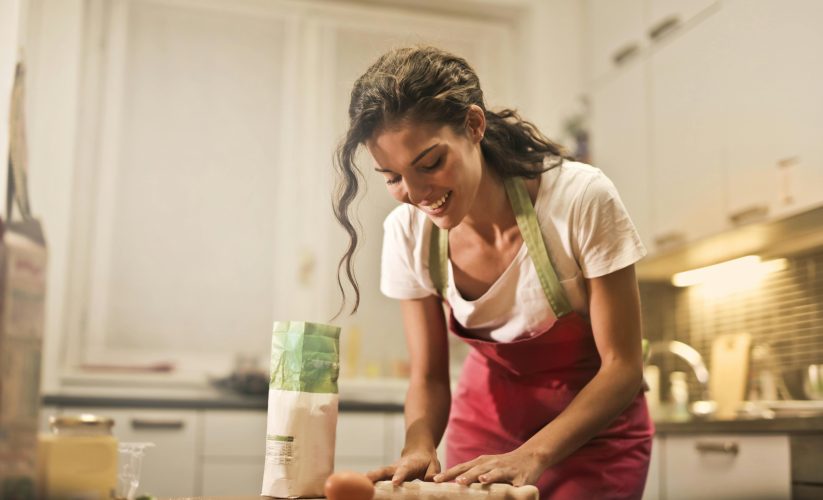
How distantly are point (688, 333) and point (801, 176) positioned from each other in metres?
1.05

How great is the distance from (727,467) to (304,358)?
1.51m

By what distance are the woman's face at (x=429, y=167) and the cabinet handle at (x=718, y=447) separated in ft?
4.15

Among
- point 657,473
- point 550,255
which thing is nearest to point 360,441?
point 657,473

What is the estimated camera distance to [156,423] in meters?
2.73

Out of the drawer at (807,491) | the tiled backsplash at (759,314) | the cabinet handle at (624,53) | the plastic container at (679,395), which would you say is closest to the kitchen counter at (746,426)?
the drawer at (807,491)

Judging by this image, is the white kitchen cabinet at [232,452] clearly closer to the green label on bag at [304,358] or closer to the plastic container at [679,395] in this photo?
the plastic container at [679,395]

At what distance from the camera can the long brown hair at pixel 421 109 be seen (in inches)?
48.1

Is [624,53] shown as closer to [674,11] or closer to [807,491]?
[674,11]

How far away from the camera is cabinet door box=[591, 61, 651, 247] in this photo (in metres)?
2.99

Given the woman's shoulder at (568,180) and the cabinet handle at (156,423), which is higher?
the woman's shoulder at (568,180)

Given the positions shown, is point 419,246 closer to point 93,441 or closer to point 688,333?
point 93,441

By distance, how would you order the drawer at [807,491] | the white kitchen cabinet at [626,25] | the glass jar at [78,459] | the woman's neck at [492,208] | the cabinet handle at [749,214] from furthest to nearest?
the white kitchen cabinet at [626,25], the cabinet handle at [749,214], the drawer at [807,491], the woman's neck at [492,208], the glass jar at [78,459]

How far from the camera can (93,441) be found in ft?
2.81

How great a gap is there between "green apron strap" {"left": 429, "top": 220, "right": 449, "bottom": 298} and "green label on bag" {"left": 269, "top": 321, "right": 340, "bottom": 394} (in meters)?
0.38
